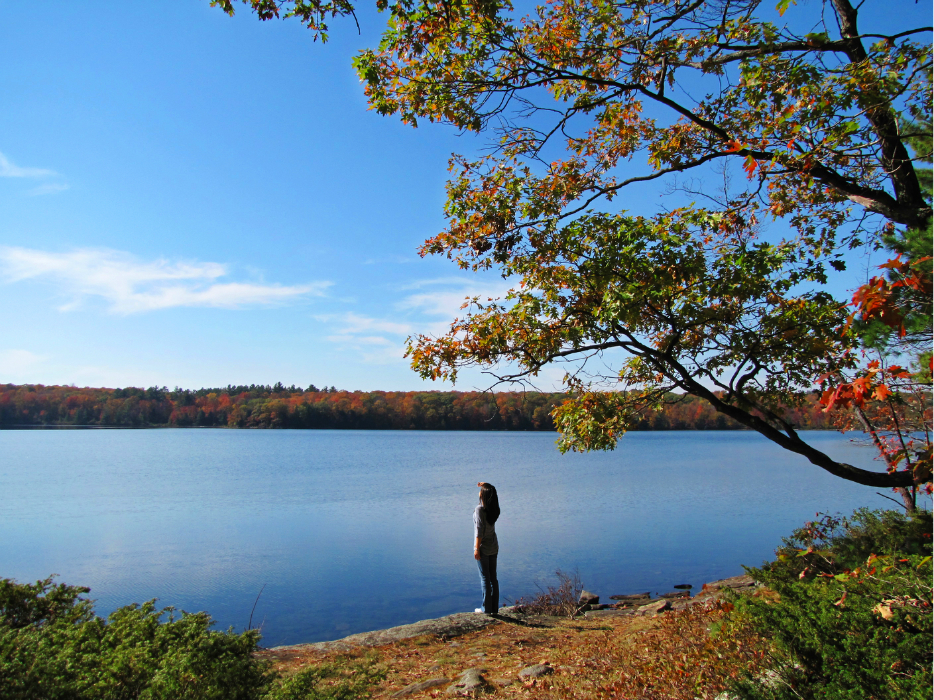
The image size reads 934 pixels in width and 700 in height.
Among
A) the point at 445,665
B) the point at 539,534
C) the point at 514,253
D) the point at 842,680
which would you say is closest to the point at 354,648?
the point at 445,665

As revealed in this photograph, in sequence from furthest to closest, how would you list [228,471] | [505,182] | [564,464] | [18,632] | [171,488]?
[564,464] < [228,471] < [171,488] < [505,182] < [18,632]

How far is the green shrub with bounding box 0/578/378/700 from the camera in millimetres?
2977

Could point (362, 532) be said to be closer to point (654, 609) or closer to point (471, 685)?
point (654, 609)

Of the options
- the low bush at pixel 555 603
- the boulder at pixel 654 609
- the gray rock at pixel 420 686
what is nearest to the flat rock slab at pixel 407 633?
the low bush at pixel 555 603

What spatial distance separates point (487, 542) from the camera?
30.0 ft

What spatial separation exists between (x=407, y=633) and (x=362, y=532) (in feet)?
37.2

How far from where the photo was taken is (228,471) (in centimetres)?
3797

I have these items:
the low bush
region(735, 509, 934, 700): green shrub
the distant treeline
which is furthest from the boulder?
the distant treeline

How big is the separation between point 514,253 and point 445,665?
5034 millimetres

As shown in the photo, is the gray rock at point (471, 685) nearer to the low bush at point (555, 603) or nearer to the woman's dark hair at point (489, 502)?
the woman's dark hair at point (489, 502)

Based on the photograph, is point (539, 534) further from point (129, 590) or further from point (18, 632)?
point (18, 632)

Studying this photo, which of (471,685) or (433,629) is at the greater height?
(471,685)

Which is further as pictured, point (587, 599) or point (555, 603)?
point (587, 599)

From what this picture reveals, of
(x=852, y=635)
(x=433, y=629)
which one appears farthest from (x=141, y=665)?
(x=433, y=629)
